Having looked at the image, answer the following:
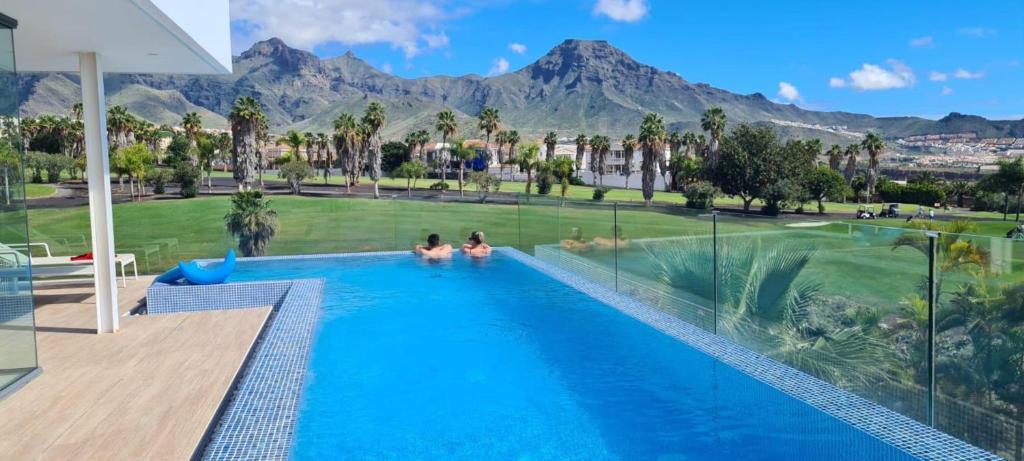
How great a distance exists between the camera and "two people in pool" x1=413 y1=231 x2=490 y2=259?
1363 cm

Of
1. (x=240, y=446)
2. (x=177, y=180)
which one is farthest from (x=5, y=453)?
(x=177, y=180)

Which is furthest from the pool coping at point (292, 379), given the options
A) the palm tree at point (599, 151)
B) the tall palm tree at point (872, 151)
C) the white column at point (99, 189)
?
the palm tree at point (599, 151)

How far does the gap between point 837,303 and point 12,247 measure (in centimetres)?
574

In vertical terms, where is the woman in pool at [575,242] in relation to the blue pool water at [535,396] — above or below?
above

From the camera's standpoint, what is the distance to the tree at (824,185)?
2143 inches

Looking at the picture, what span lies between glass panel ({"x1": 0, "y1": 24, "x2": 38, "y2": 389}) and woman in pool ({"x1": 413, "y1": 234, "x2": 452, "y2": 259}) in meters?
9.07

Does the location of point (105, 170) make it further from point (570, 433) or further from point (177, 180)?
point (177, 180)

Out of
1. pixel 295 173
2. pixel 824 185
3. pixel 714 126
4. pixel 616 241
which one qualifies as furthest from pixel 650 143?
pixel 616 241

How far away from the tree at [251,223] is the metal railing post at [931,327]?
489 inches

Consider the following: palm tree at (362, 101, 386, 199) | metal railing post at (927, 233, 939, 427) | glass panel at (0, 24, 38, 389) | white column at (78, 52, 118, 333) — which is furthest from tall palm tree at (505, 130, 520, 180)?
metal railing post at (927, 233, 939, 427)

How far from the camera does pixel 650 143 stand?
51281mm

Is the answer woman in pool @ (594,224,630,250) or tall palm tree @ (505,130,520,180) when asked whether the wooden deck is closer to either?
woman in pool @ (594,224,630,250)

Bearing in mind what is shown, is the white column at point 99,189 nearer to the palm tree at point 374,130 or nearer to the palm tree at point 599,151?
the palm tree at point 374,130

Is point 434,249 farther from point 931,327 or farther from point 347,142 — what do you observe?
point 347,142
